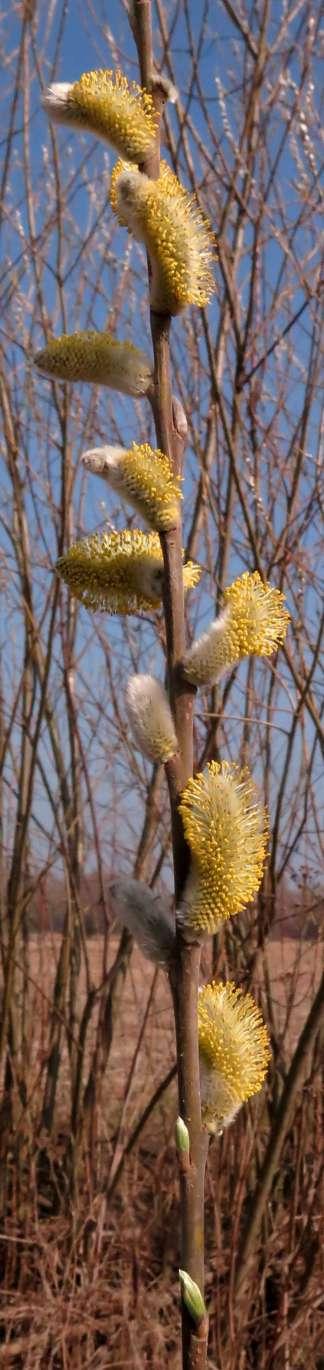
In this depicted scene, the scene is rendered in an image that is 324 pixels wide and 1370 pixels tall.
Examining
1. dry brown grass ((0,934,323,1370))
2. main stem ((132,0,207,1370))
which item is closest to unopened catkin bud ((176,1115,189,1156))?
main stem ((132,0,207,1370))

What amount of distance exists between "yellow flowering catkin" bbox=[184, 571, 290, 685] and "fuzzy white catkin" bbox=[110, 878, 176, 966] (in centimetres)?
11

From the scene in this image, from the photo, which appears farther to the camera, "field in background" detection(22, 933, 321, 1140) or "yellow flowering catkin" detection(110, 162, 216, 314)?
"field in background" detection(22, 933, 321, 1140)

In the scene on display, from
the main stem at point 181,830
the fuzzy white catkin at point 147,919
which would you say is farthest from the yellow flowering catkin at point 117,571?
the fuzzy white catkin at point 147,919

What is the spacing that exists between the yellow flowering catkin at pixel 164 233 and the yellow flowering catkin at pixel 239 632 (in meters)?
0.14

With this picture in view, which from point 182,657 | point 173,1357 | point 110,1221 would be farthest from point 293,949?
point 182,657

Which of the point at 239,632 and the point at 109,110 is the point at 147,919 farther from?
the point at 109,110

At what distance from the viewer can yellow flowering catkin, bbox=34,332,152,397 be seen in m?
0.61

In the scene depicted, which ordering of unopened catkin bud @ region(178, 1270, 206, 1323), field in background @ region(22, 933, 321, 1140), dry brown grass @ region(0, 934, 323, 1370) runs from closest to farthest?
unopened catkin bud @ region(178, 1270, 206, 1323)
dry brown grass @ region(0, 934, 323, 1370)
field in background @ region(22, 933, 321, 1140)

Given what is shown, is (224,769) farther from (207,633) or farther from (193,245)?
(193,245)

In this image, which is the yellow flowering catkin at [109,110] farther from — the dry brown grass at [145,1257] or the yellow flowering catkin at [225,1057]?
the dry brown grass at [145,1257]

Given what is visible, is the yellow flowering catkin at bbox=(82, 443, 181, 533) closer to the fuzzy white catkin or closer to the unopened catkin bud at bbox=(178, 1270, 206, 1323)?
the fuzzy white catkin

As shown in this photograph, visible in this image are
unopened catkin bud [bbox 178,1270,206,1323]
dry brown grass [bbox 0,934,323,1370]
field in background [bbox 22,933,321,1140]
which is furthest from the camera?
field in background [bbox 22,933,321,1140]

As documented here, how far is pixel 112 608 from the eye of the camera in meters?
0.62

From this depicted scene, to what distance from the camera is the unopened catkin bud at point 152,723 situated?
56cm
